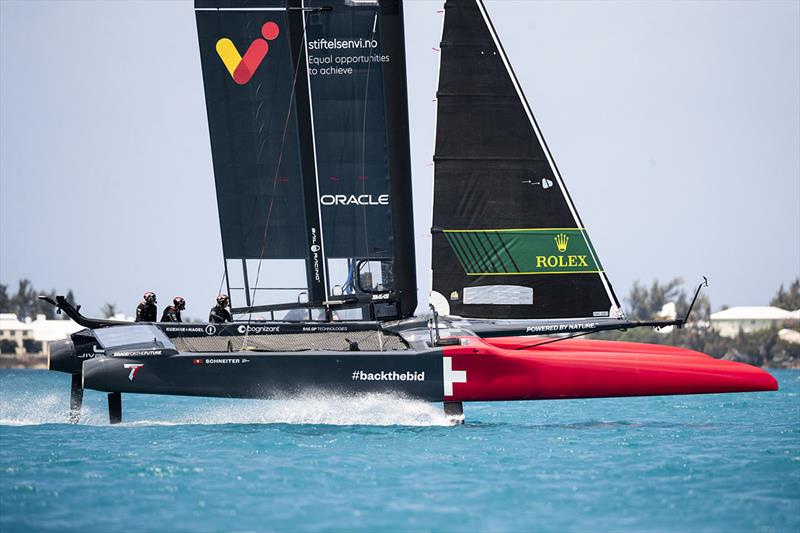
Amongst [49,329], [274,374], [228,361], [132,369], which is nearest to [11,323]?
[49,329]

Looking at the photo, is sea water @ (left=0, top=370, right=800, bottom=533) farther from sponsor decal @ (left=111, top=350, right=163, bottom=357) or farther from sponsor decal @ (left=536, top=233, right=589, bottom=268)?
sponsor decal @ (left=536, top=233, right=589, bottom=268)

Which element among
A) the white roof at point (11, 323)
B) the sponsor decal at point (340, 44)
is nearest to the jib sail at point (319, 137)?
the sponsor decal at point (340, 44)

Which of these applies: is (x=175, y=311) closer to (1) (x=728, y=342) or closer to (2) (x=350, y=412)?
(2) (x=350, y=412)

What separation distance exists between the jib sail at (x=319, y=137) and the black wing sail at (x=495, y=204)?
106cm

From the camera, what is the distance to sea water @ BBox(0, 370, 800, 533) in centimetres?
925

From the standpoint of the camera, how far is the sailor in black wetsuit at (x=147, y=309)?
17.1 meters

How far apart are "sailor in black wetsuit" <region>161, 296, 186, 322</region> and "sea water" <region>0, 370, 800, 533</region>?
1638 millimetres

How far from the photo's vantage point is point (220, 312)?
17562mm

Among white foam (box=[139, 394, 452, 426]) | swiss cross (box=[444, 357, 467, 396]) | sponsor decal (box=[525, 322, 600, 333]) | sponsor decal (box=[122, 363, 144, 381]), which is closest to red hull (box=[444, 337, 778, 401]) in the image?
swiss cross (box=[444, 357, 467, 396])

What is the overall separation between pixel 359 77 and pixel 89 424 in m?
6.22

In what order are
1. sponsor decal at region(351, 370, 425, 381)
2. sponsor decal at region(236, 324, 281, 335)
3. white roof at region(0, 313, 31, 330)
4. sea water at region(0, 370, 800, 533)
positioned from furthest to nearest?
1. white roof at region(0, 313, 31, 330)
2. sponsor decal at region(236, 324, 281, 335)
3. sponsor decal at region(351, 370, 425, 381)
4. sea water at region(0, 370, 800, 533)

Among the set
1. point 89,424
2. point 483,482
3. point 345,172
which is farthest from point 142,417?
point 483,482

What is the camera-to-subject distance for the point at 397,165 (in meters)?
17.4

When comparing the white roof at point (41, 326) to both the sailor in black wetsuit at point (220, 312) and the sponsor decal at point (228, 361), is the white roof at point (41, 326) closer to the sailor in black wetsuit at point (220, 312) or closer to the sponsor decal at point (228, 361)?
the sailor in black wetsuit at point (220, 312)
